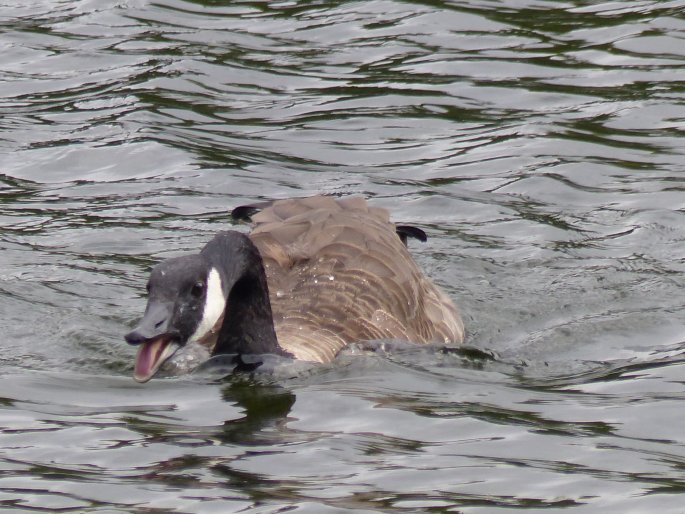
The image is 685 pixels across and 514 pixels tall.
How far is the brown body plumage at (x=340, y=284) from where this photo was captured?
9039 millimetres

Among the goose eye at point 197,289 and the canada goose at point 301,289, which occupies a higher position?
the goose eye at point 197,289

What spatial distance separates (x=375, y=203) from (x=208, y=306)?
4.29 m

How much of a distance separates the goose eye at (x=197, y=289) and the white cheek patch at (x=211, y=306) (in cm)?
8

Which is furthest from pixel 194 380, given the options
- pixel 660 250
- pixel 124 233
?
pixel 660 250

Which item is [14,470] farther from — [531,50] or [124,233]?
[531,50]

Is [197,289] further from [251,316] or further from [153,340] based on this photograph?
[251,316]

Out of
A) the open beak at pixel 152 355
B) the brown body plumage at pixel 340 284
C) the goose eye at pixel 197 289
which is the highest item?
the goose eye at pixel 197 289

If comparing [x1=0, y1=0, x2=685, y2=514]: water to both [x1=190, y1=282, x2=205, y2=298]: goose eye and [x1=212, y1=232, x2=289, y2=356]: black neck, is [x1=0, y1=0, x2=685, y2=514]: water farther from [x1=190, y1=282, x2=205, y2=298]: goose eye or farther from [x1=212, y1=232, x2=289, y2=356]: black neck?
[x1=190, y1=282, x2=205, y2=298]: goose eye

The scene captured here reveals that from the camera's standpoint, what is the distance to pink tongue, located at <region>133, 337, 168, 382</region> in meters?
7.21

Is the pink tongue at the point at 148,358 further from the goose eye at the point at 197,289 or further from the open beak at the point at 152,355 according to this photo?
the goose eye at the point at 197,289

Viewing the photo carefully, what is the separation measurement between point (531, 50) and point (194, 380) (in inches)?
295

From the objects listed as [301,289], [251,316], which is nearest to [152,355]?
[251,316]

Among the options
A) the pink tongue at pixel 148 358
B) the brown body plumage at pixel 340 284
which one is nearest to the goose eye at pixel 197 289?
the pink tongue at pixel 148 358

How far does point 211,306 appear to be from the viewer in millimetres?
7848
